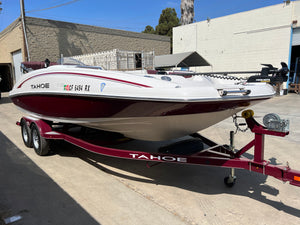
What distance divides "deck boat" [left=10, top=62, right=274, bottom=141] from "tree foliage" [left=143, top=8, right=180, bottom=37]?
31.5 m

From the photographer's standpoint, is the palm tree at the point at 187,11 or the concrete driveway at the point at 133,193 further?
the palm tree at the point at 187,11

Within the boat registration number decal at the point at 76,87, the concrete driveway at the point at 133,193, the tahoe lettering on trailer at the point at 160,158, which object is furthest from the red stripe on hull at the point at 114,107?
the concrete driveway at the point at 133,193

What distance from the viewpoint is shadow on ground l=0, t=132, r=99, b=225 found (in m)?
2.33

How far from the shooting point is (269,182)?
3090mm

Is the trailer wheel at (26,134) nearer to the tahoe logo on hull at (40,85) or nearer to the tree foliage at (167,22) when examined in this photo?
the tahoe logo on hull at (40,85)

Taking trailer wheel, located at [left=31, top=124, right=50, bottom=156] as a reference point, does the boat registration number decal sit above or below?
above

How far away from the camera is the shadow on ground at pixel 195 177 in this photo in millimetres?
2824

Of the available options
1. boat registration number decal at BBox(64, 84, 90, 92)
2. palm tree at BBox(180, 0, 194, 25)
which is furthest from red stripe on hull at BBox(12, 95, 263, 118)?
palm tree at BBox(180, 0, 194, 25)

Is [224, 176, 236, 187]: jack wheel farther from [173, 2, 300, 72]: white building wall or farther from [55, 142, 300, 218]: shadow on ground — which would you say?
[173, 2, 300, 72]: white building wall

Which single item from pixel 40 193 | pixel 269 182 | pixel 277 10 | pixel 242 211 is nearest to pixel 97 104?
pixel 40 193

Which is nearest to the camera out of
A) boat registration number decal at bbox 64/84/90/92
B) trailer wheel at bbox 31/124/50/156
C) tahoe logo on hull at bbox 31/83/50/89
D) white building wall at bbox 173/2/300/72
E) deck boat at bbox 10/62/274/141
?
deck boat at bbox 10/62/274/141

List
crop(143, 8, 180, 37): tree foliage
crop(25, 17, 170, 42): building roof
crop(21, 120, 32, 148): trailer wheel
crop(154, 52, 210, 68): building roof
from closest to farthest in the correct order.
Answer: crop(21, 120, 32, 148): trailer wheel
crop(25, 17, 170, 42): building roof
crop(154, 52, 210, 68): building roof
crop(143, 8, 180, 37): tree foliage

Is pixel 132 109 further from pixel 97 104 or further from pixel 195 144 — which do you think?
pixel 195 144

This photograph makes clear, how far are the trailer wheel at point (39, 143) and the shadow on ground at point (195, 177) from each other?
582mm
